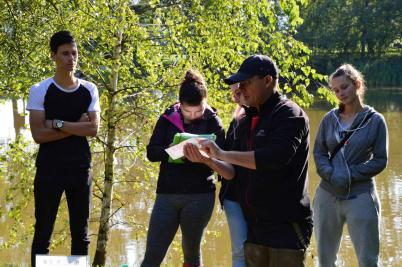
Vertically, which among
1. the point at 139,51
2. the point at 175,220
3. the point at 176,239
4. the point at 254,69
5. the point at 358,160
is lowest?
the point at 176,239

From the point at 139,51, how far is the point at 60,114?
280 centimetres

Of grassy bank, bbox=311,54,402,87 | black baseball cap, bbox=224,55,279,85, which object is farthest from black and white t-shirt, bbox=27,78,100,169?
grassy bank, bbox=311,54,402,87

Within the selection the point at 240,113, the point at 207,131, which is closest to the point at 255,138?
the point at 240,113

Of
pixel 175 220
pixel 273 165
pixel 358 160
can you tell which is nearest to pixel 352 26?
pixel 358 160

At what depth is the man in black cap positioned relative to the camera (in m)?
3.21

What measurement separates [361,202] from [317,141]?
1.81 feet

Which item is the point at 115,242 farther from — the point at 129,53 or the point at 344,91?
the point at 344,91

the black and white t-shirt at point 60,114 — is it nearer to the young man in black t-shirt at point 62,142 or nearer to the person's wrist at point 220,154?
the young man in black t-shirt at point 62,142

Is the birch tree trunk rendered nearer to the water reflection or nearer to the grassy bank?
the water reflection

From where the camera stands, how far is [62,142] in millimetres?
4297

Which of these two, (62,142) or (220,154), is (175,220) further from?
(220,154)

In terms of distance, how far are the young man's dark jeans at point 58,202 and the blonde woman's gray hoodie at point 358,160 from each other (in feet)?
5.39

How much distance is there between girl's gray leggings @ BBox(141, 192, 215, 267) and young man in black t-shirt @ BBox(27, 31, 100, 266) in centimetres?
48

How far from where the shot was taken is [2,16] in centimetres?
612
